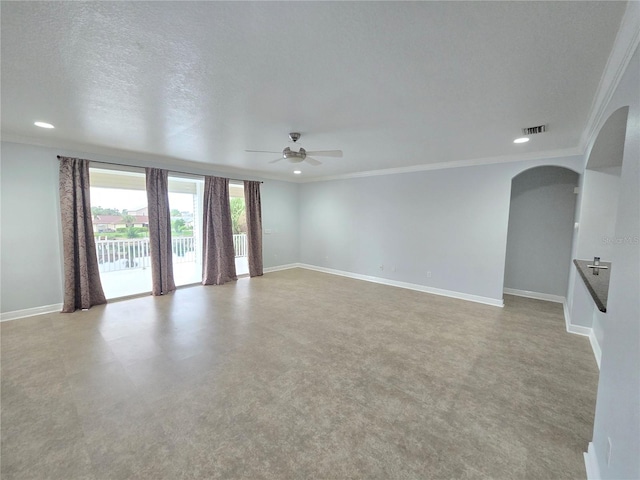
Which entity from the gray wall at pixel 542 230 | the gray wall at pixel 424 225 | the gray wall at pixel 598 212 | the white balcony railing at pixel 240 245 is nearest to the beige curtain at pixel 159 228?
the white balcony railing at pixel 240 245

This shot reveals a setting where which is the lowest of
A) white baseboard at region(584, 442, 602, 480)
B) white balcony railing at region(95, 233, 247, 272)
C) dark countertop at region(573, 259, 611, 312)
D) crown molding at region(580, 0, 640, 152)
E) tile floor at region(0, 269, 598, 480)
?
tile floor at region(0, 269, 598, 480)

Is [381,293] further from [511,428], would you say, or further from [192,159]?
[192,159]

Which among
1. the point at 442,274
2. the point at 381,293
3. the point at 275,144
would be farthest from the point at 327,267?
the point at 275,144

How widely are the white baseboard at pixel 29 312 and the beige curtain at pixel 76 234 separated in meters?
0.15

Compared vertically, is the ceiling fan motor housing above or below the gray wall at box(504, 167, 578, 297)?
above

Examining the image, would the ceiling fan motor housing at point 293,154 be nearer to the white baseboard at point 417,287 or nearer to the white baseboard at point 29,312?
the white baseboard at point 417,287

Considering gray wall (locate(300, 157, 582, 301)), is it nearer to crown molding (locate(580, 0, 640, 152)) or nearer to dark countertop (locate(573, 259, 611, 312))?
dark countertop (locate(573, 259, 611, 312))

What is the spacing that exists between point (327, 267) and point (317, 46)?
5704 mm

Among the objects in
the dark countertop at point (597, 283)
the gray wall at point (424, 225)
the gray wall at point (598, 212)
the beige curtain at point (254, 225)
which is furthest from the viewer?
the beige curtain at point (254, 225)

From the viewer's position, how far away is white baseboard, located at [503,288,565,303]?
473 centimetres

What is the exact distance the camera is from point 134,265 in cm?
580

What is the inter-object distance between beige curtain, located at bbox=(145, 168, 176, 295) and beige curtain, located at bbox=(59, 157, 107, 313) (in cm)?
84

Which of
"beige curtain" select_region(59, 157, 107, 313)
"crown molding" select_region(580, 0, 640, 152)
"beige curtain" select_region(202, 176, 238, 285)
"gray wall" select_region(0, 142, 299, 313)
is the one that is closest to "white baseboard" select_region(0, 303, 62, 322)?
"gray wall" select_region(0, 142, 299, 313)

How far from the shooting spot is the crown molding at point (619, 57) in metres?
1.29
